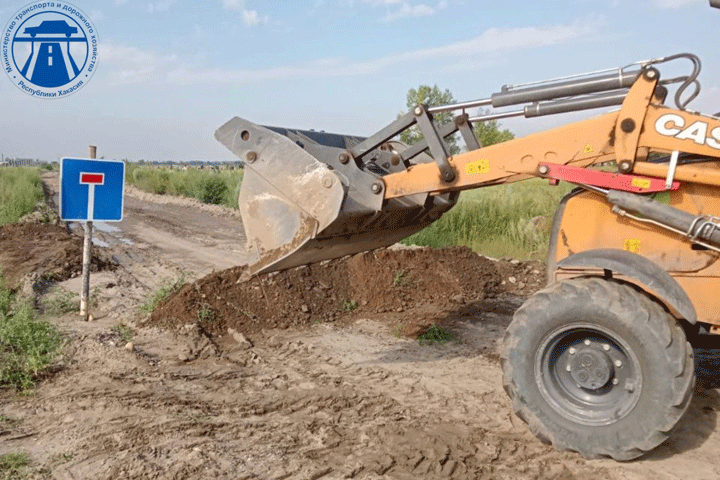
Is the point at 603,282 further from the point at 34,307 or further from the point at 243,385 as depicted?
the point at 34,307

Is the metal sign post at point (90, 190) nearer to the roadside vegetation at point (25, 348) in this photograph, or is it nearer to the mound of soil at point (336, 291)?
the roadside vegetation at point (25, 348)

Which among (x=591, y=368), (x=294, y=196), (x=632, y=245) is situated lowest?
(x=591, y=368)

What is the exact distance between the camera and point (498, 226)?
546 inches

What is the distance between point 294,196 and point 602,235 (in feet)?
6.87

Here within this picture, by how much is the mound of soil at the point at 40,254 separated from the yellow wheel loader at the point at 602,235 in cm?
512

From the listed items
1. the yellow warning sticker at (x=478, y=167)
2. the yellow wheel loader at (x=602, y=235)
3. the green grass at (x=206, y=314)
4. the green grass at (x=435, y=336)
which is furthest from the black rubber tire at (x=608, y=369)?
the green grass at (x=206, y=314)

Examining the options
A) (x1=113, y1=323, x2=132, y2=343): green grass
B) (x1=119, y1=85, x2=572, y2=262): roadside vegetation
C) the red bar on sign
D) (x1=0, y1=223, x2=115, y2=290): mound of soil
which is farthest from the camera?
(x1=119, y1=85, x2=572, y2=262): roadside vegetation

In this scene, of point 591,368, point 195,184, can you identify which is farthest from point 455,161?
point 195,184

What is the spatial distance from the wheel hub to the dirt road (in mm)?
458

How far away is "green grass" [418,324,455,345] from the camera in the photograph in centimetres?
677

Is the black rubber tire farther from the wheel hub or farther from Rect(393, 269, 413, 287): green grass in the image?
Rect(393, 269, 413, 287): green grass

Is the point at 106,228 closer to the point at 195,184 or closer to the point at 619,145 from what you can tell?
the point at 195,184

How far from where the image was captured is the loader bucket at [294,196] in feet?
16.1

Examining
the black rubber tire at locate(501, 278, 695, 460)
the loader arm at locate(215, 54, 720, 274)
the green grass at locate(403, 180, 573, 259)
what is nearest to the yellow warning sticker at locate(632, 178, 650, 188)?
the loader arm at locate(215, 54, 720, 274)
